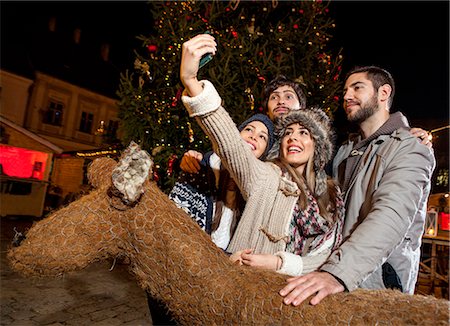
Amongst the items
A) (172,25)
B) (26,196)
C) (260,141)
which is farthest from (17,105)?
(260,141)

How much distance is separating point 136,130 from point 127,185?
3.37 m

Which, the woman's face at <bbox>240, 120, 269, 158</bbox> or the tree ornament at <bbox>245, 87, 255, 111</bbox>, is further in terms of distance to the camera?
the tree ornament at <bbox>245, 87, 255, 111</bbox>

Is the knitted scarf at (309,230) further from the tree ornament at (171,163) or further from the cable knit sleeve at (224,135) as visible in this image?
the tree ornament at (171,163)

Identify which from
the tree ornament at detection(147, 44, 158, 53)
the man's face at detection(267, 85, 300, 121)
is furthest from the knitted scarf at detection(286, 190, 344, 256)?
the tree ornament at detection(147, 44, 158, 53)

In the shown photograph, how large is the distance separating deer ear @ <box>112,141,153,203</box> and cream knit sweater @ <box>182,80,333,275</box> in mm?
441

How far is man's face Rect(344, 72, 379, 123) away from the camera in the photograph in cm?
249

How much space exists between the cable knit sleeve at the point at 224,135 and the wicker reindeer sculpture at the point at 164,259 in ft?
1.33

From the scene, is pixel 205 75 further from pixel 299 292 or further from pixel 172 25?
pixel 299 292

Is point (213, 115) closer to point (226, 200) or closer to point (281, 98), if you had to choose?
point (226, 200)

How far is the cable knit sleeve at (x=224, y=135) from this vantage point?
1656 millimetres

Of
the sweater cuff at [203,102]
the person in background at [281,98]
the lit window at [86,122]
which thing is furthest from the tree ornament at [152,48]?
the lit window at [86,122]

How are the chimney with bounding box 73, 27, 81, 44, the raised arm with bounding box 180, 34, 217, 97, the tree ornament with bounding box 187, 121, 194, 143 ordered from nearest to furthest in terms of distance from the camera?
the raised arm with bounding box 180, 34, 217, 97, the tree ornament with bounding box 187, 121, 194, 143, the chimney with bounding box 73, 27, 81, 44

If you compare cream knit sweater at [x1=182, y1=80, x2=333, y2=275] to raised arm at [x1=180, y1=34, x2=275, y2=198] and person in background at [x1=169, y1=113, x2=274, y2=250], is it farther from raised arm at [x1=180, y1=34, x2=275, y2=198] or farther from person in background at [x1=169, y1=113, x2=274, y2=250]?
person in background at [x1=169, y1=113, x2=274, y2=250]

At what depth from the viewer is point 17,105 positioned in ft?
60.8
